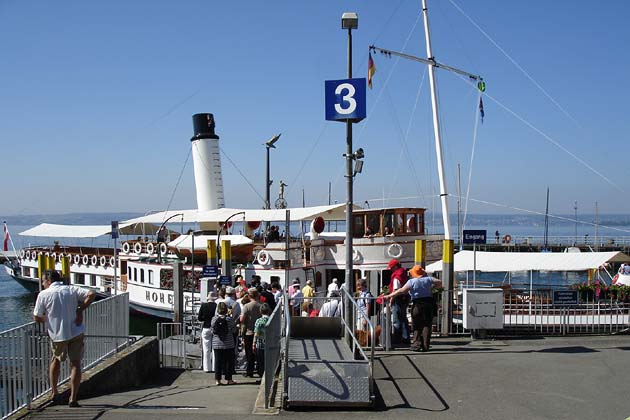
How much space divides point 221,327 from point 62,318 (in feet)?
11.8

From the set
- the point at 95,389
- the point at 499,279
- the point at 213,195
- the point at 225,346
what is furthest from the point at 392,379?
the point at 499,279

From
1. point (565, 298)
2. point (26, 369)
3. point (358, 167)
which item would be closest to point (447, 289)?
point (565, 298)

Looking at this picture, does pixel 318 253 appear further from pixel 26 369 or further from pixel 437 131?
pixel 26 369

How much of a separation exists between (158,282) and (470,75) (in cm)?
1704

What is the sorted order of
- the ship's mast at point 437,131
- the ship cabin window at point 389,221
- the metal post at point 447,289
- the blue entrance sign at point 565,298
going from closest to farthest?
the metal post at point 447,289
the blue entrance sign at point 565,298
the ship's mast at point 437,131
the ship cabin window at point 389,221

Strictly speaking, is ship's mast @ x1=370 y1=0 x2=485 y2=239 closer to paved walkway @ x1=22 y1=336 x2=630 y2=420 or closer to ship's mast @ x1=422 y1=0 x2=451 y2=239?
ship's mast @ x1=422 y1=0 x2=451 y2=239

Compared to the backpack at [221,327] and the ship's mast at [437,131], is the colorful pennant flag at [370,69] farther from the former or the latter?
the backpack at [221,327]

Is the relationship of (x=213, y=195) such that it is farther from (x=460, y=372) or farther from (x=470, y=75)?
(x=460, y=372)

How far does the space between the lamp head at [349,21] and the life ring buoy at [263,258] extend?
44.9ft

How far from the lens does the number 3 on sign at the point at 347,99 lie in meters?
11.9

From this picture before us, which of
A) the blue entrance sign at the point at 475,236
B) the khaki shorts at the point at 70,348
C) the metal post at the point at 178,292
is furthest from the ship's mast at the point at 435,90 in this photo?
the khaki shorts at the point at 70,348

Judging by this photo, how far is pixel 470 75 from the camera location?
78.3 feet

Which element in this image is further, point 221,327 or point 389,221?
point 389,221

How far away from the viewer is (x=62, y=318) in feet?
26.4
